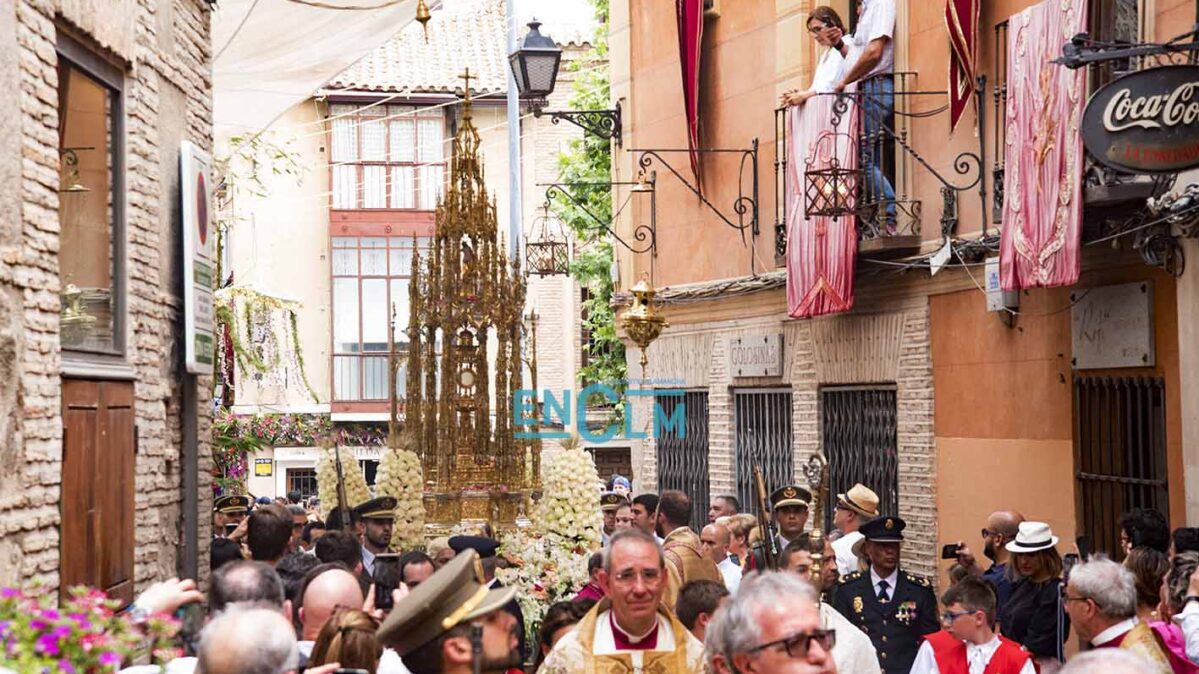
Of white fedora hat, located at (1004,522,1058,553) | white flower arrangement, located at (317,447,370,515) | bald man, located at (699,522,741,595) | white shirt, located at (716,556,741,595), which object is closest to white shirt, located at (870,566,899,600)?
white fedora hat, located at (1004,522,1058,553)

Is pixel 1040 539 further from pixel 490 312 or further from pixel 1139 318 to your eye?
pixel 490 312

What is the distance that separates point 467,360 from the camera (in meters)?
16.7

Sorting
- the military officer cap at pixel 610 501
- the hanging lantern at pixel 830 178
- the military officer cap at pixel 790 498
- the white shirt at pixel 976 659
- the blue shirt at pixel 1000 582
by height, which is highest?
the hanging lantern at pixel 830 178

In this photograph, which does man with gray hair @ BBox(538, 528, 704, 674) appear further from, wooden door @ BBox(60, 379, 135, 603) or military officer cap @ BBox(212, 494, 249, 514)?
military officer cap @ BBox(212, 494, 249, 514)

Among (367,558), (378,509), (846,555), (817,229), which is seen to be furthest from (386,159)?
(846,555)

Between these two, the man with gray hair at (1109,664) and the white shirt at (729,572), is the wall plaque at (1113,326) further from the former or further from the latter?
the man with gray hair at (1109,664)

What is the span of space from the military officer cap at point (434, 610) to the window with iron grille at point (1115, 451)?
7.84m

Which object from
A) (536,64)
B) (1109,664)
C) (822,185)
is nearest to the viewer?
(1109,664)

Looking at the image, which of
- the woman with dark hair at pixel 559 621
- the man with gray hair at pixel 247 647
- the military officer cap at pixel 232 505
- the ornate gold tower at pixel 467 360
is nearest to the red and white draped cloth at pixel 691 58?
the ornate gold tower at pixel 467 360

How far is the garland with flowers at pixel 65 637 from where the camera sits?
197 inches

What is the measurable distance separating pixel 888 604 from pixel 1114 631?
2285 mm

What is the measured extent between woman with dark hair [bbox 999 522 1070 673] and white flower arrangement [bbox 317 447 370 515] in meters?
6.22

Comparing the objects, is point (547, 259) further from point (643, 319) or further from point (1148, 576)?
point (1148, 576)

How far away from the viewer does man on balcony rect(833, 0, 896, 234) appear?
647 inches
